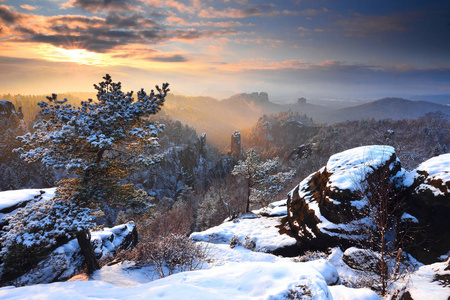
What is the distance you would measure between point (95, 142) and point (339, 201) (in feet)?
46.2

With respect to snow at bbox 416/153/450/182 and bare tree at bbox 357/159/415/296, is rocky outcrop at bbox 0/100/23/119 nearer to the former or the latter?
bare tree at bbox 357/159/415/296

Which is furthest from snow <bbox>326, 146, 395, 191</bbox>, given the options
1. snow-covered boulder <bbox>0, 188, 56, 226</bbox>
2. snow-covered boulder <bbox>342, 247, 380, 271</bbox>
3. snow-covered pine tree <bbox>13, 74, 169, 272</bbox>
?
snow-covered boulder <bbox>0, 188, 56, 226</bbox>

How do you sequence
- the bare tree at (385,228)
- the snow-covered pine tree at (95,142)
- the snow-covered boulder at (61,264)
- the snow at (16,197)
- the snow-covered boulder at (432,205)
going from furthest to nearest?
the snow at (16,197), the snow-covered boulder at (432,205), the snow-covered boulder at (61,264), the snow-covered pine tree at (95,142), the bare tree at (385,228)

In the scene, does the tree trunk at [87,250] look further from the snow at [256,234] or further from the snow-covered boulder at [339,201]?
the snow-covered boulder at [339,201]

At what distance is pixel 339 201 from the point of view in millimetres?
13062

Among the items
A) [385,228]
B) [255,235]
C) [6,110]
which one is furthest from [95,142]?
[6,110]

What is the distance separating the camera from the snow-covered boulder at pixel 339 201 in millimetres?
12469

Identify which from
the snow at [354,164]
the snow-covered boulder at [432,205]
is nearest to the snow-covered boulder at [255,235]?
the snow at [354,164]

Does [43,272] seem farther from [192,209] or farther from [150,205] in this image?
[192,209]

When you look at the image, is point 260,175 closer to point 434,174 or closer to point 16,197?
point 434,174

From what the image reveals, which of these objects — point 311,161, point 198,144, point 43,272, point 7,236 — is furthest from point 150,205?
point 198,144

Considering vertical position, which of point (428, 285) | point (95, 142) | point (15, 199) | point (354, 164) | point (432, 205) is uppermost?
point (95, 142)

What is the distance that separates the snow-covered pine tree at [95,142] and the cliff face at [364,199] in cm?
1151

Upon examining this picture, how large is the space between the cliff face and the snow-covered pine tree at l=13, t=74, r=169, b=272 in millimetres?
11509
